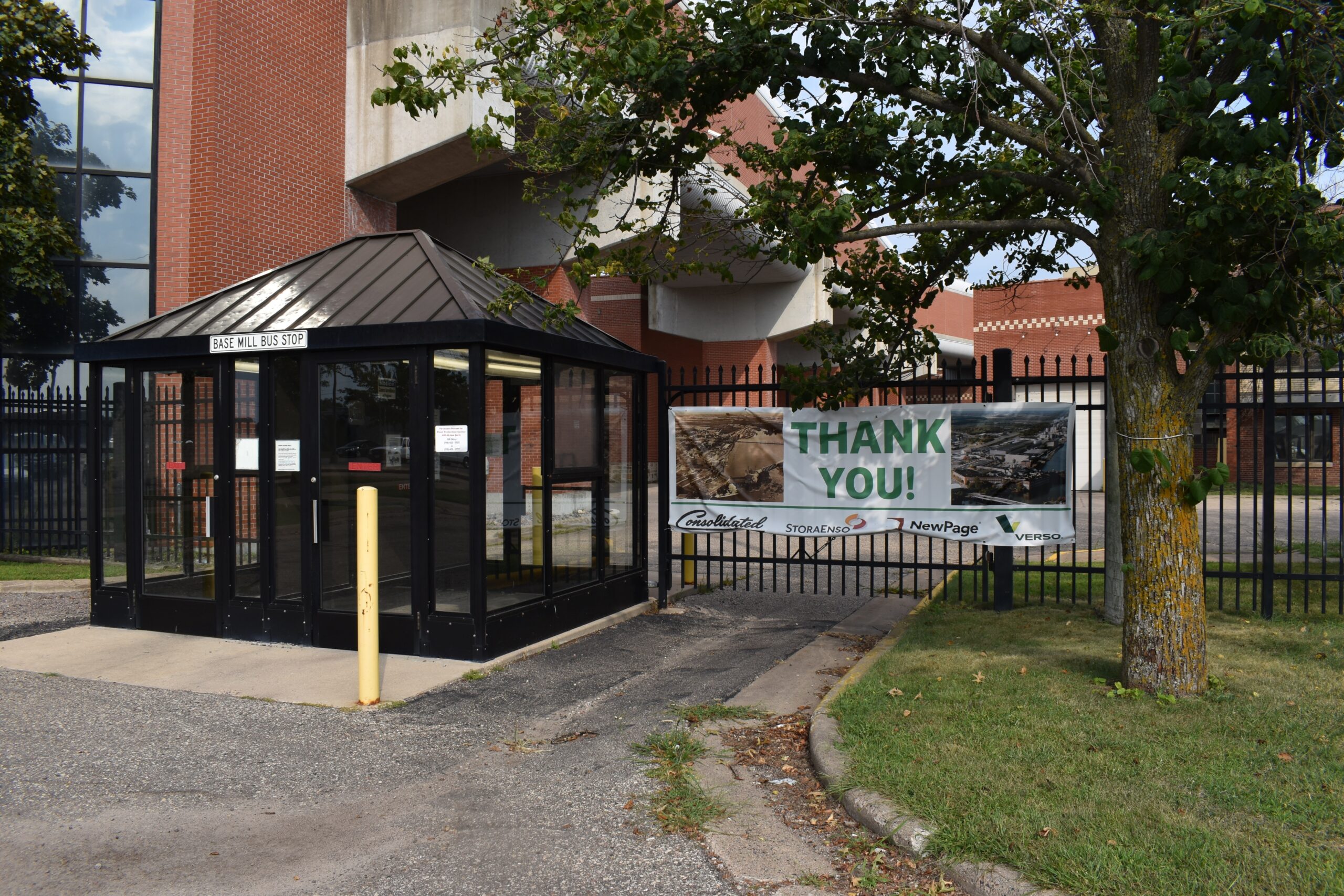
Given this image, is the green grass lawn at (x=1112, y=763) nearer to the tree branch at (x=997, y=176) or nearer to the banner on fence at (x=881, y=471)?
the banner on fence at (x=881, y=471)

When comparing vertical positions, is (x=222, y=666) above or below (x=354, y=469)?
below

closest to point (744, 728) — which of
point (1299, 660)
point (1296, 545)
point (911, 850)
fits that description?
point (911, 850)

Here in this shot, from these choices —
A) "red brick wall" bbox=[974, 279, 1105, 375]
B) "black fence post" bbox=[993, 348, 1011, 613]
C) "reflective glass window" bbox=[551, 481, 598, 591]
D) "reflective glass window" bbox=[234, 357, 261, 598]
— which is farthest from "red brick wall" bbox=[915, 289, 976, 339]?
"reflective glass window" bbox=[234, 357, 261, 598]

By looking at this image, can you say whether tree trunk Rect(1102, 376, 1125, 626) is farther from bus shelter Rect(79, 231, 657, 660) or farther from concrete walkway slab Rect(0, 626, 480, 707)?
concrete walkway slab Rect(0, 626, 480, 707)

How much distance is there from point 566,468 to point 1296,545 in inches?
528

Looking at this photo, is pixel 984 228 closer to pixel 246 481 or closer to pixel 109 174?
pixel 246 481

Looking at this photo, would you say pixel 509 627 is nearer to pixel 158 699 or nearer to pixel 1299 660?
pixel 158 699

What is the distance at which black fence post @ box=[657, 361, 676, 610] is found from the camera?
10.7 meters

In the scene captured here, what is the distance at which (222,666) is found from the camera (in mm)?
7840

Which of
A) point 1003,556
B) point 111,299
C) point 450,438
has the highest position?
point 111,299

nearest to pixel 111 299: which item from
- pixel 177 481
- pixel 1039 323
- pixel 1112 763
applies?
pixel 177 481

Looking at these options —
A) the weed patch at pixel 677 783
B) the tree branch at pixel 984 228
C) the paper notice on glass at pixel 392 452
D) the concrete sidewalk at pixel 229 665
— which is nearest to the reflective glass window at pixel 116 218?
the concrete sidewalk at pixel 229 665

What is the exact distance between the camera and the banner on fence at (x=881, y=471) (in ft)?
32.0

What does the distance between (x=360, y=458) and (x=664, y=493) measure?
3.52 metres
